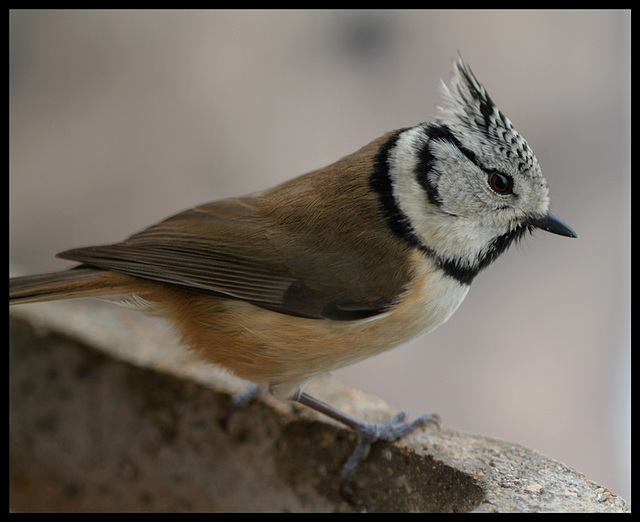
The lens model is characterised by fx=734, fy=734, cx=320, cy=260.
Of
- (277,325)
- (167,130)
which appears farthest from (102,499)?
(167,130)

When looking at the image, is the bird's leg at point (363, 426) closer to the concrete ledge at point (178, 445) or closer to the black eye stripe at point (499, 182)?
the concrete ledge at point (178, 445)

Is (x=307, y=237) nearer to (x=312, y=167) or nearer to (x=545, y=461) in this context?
(x=545, y=461)

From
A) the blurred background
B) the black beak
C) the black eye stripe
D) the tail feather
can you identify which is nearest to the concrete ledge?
the tail feather

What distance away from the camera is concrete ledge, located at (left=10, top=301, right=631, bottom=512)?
205cm

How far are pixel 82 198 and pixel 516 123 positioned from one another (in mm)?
2673

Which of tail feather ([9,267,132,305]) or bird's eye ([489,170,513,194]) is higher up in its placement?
bird's eye ([489,170,513,194])

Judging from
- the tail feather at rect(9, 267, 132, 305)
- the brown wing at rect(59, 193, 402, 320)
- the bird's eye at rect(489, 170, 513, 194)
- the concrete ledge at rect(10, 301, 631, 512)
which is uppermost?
the bird's eye at rect(489, 170, 513, 194)

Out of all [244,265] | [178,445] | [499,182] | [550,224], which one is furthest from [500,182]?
[178,445]

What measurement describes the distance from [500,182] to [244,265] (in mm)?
771

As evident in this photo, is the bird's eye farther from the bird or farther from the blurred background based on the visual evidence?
the blurred background

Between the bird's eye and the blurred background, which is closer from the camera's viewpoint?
the bird's eye

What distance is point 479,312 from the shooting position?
4086 mm

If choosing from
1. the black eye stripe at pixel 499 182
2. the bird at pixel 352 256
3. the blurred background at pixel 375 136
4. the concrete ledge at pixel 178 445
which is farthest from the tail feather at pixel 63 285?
the blurred background at pixel 375 136

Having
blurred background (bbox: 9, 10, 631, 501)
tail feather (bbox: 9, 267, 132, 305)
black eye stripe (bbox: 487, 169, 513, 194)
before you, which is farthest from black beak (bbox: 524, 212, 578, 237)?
blurred background (bbox: 9, 10, 631, 501)
